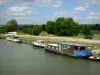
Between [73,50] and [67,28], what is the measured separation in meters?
26.3

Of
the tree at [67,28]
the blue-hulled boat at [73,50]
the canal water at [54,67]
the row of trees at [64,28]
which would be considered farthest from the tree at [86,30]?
the canal water at [54,67]

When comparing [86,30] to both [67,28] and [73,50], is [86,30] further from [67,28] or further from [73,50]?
[73,50]

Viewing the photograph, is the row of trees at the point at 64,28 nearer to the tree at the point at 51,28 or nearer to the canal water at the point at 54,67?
the tree at the point at 51,28

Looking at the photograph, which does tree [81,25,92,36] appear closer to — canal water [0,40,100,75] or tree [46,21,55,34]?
tree [46,21,55,34]

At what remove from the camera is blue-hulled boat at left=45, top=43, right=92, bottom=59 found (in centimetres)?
2628

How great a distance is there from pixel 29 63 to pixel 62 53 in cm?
617

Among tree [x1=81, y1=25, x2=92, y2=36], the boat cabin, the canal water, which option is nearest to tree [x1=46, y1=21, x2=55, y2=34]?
tree [x1=81, y1=25, x2=92, y2=36]

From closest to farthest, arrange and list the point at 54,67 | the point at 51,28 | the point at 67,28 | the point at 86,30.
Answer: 1. the point at 54,67
2. the point at 86,30
3. the point at 67,28
4. the point at 51,28

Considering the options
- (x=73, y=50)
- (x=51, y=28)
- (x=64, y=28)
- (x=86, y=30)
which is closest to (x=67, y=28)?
(x=64, y=28)

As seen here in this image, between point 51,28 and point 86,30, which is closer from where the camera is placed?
point 86,30

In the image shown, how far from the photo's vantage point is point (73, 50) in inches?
1108

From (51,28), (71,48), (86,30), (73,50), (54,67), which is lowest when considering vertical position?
(54,67)

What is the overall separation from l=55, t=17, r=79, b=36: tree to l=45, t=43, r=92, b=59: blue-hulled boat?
71.3 feet

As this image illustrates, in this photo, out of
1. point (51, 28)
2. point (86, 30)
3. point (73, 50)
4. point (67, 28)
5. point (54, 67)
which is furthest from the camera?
point (51, 28)
